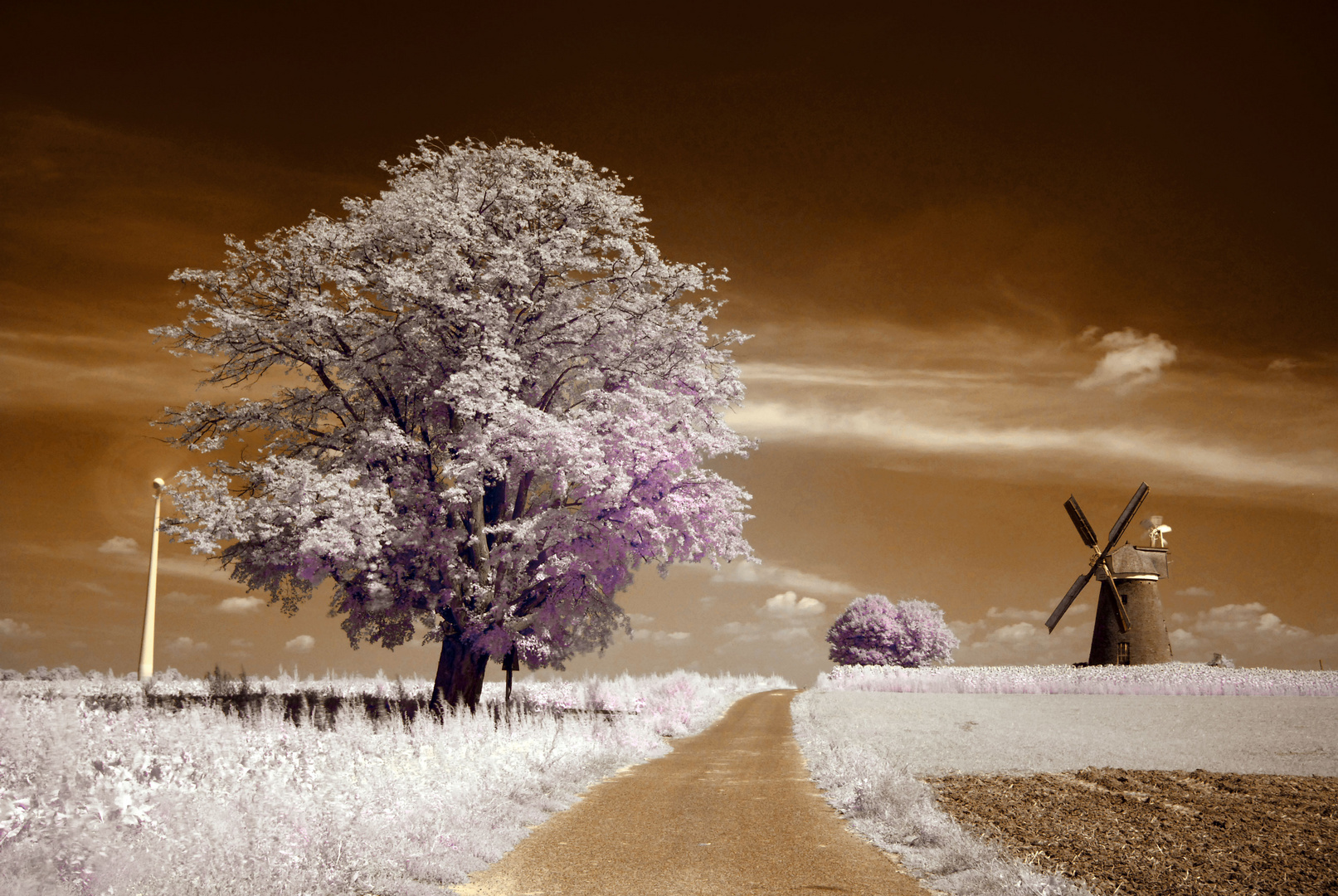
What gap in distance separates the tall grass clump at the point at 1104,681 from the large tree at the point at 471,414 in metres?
41.1

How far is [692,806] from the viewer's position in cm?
1385

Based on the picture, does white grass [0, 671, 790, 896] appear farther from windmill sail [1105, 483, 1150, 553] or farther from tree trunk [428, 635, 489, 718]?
windmill sail [1105, 483, 1150, 553]

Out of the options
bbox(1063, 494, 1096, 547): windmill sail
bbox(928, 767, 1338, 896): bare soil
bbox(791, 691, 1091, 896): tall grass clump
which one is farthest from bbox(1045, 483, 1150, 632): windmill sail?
bbox(791, 691, 1091, 896): tall grass clump

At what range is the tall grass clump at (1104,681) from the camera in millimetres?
49562

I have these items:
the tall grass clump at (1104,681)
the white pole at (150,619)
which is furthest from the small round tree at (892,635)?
the white pole at (150,619)

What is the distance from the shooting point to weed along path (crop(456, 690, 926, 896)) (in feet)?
29.4

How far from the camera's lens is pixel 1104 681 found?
5294 cm

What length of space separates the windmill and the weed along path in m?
50.4

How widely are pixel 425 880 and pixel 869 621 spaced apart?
87626 mm

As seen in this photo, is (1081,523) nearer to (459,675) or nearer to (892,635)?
(892,635)

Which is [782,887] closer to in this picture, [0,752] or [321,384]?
[0,752]

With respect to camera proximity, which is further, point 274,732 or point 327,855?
point 274,732

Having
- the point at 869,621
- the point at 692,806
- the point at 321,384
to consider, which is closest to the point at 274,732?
the point at 692,806

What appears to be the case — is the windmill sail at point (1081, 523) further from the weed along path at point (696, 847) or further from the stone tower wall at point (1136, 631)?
the weed along path at point (696, 847)
